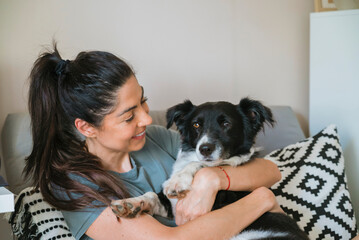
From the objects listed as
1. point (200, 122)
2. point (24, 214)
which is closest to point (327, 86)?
point (200, 122)

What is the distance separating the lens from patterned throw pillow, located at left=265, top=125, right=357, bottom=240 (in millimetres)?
1992

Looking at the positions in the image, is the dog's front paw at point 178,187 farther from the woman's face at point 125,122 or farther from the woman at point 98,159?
the woman's face at point 125,122

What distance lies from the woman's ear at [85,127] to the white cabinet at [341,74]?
5.94 ft

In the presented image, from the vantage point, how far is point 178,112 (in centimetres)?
192

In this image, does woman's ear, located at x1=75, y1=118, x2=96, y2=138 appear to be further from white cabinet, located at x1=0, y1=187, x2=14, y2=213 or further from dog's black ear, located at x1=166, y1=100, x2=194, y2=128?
white cabinet, located at x1=0, y1=187, x2=14, y2=213

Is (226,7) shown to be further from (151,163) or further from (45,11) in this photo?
(151,163)

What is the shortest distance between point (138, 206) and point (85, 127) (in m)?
0.40

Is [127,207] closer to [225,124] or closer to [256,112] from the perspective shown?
[225,124]

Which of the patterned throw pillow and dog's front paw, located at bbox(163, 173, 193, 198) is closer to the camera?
dog's front paw, located at bbox(163, 173, 193, 198)

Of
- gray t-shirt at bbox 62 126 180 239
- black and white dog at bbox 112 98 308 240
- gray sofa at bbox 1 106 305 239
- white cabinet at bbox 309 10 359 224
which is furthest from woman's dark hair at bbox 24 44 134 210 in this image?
white cabinet at bbox 309 10 359 224

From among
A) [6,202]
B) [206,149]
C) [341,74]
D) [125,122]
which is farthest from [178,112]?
[341,74]

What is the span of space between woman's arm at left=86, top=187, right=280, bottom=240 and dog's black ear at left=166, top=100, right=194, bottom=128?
21.6 inches

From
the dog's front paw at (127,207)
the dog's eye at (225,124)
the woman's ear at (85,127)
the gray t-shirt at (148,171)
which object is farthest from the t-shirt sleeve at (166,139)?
the dog's front paw at (127,207)

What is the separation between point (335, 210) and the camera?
2.04 metres
